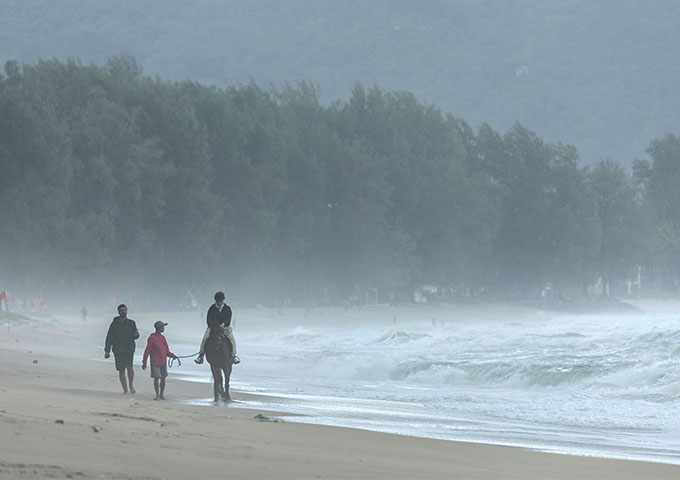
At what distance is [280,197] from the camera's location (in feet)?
260

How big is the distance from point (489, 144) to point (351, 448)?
94131mm

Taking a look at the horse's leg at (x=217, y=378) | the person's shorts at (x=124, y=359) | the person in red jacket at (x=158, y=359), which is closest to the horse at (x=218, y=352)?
the horse's leg at (x=217, y=378)

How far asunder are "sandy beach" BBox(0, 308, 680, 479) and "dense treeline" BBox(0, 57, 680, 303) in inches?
1863

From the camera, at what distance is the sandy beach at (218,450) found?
32.9ft

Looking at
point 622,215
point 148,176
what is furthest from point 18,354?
point 622,215

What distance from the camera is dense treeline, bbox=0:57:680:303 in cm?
6338

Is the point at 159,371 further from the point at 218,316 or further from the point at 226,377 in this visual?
the point at 218,316

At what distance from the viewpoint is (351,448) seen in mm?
12852

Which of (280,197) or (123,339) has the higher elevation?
(280,197)

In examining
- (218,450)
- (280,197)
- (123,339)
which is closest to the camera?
(218,450)

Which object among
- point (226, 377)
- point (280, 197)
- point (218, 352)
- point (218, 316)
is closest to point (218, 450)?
point (218, 316)

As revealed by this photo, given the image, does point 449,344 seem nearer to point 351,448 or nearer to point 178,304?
point 351,448

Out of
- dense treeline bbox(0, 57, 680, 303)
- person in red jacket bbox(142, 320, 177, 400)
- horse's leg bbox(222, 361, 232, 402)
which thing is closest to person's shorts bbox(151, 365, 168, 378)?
person in red jacket bbox(142, 320, 177, 400)

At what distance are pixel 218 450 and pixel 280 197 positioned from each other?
68.3m
